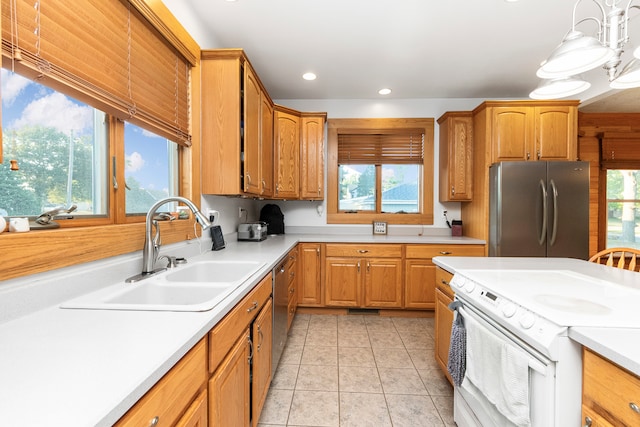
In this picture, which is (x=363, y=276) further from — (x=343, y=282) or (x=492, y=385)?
(x=492, y=385)

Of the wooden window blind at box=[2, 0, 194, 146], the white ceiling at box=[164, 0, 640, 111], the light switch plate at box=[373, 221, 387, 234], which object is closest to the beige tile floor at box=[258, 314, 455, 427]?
the light switch plate at box=[373, 221, 387, 234]

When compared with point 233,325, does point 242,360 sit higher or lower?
lower

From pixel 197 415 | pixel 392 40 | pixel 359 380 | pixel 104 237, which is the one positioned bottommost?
pixel 359 380

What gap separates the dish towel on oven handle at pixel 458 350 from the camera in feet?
4.43

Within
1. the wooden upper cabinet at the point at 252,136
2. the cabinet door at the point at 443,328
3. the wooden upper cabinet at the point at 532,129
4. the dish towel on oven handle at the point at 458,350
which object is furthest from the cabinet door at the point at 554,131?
the wooden upper cabinet at the point at 252,136

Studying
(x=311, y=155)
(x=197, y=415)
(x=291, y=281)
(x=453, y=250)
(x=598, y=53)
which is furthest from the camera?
(x=311, y=155)

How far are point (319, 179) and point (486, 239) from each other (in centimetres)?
193

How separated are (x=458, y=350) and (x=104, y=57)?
82.4 inches

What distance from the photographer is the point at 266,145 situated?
286cm

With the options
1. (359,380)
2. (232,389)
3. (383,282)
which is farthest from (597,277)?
(383,282)

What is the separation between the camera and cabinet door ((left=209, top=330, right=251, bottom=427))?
93 centimetres

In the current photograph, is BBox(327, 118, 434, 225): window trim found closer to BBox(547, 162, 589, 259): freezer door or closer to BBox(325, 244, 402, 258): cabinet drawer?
BBox(325, 244, 402, 258): cabinet drawer

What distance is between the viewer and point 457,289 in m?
1.47

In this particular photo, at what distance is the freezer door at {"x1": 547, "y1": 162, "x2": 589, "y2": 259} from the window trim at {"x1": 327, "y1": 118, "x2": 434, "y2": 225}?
4.00 feet
